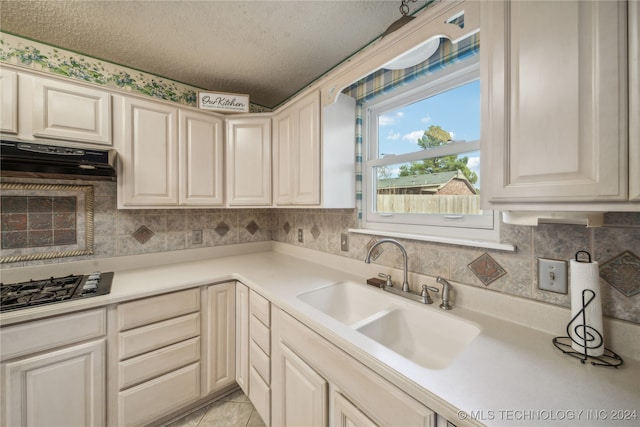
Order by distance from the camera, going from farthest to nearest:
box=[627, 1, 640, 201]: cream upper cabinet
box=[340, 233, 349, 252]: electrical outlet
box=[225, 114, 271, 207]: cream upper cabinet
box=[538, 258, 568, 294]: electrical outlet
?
box=[225, 114, 271, 207]: cream upper cabinet → box=[340, 233, 349, 252]: electrical outlet → box=[538, 258, 568, 294]: electrical outlet → box=[627, 1, 640, 201]: cream upper cabinet

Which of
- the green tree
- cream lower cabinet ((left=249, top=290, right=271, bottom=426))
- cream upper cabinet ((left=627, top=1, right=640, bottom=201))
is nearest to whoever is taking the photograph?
cream upper cabinet ((left=627, top=1, right=640, bottom=201))

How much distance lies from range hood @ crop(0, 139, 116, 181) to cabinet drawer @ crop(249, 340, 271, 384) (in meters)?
1.35

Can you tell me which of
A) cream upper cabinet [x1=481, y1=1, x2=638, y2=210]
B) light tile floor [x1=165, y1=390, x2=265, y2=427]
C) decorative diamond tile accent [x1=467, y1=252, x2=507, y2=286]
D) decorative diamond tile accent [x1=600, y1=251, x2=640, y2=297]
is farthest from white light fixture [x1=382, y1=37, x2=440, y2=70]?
light tile floor [x1=165, y1=390, x2=265, y2=427]

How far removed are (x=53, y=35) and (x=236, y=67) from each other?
1074mm

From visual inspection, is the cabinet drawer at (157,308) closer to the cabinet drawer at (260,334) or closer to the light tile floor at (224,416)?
the cabinet drawer at (260,334)

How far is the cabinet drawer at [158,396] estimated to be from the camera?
1335 mm

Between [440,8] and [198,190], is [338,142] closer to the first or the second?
[440,8]

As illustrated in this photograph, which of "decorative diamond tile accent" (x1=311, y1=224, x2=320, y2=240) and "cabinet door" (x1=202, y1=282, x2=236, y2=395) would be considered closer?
"cabinet door" (x1=202, y1=282, x2=236, y2=395)

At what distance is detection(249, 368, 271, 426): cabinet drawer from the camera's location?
132 centimetres

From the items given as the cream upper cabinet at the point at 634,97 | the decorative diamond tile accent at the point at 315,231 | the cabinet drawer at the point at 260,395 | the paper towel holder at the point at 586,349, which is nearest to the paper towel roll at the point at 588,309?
the paper towel holder at the point at 586,349

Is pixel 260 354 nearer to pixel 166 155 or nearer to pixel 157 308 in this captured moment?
pixel 157 308

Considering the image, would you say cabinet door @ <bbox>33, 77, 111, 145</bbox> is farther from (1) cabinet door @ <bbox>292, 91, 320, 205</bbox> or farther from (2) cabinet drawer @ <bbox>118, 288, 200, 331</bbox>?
(1) cabinet door @ <bbox>292, 91, 320, 205</bbox>

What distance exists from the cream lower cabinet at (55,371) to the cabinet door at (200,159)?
899mm

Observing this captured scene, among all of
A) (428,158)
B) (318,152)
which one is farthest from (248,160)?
(428,158)
